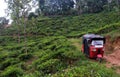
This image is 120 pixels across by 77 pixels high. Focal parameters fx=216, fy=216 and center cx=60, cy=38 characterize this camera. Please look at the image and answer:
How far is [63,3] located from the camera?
216ft

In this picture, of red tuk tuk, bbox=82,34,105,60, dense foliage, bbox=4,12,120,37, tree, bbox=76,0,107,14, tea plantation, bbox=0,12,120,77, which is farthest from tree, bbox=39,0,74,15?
red tuk tuk, bbox=82,34,105,60

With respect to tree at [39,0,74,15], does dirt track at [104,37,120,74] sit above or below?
below

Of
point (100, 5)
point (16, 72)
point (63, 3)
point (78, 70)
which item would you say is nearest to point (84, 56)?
point (16, 72)

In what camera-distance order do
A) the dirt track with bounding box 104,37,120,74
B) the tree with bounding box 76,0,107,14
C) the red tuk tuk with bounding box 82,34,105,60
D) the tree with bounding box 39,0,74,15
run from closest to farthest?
the dirt track with bounding box 104,37,120,74 < the red tuk tuk with bounding box 82,34,105,60 < the tree with bounding box 76,0,107,14 < the tree with bounding box 39,0,74,15

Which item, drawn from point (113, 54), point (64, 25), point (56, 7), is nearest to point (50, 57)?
point (113, 54)

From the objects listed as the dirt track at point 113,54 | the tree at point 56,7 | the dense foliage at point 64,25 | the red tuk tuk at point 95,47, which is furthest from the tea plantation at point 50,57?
the tree at point 56,7

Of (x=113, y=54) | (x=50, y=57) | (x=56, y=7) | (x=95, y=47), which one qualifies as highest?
(x=56, y=7)

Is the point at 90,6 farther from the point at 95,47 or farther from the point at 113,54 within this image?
the point at 95,47

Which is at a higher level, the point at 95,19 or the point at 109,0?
the point at 109,0

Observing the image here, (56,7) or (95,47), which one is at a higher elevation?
(56,7)

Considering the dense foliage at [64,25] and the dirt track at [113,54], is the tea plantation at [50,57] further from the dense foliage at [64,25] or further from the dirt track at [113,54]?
the dirt track at [113,54]

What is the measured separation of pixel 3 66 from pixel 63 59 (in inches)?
279

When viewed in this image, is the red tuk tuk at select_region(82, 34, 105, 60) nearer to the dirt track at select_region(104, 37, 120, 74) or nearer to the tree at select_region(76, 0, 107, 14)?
the dirt track at select_region(104, 37, 120, 74)

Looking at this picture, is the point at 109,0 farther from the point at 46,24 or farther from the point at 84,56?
the point at 84,56
